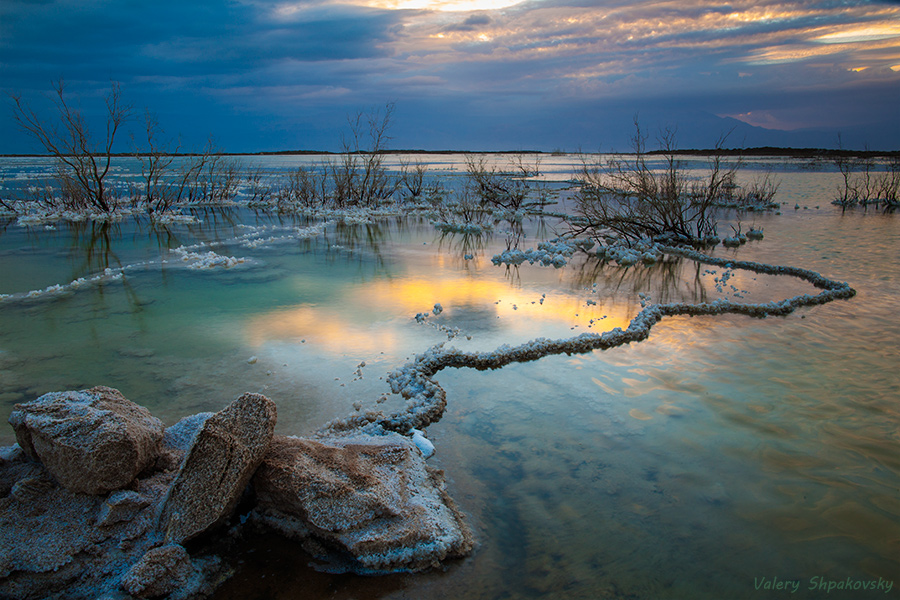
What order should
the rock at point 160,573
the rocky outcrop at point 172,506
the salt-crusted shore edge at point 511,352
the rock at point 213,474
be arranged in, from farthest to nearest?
the salt-crusted shore edge at point 511,352 < the rock at point 213,474 < the rocky outcrop at point 172,506 < the rock at point 160,573

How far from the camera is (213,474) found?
8.87 ft

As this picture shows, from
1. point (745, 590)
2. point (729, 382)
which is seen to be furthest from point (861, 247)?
point (745, 590)

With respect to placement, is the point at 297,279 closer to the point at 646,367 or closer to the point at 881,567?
the point at 646,367

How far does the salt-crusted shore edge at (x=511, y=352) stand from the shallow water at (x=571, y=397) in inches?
6.9

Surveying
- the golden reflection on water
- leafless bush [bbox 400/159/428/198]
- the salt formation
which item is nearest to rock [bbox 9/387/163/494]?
the golden reflection on water

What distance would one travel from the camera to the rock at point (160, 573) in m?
2.35

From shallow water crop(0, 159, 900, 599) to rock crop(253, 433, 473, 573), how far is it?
5.1 inches

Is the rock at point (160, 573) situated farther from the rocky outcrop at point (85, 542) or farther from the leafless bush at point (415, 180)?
the leafless bush at point (415, 180)

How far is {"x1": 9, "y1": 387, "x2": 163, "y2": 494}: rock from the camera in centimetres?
273

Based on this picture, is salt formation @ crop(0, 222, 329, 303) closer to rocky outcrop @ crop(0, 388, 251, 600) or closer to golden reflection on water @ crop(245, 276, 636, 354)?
golden reflection on water @ crop(245, 276, 636, 354)

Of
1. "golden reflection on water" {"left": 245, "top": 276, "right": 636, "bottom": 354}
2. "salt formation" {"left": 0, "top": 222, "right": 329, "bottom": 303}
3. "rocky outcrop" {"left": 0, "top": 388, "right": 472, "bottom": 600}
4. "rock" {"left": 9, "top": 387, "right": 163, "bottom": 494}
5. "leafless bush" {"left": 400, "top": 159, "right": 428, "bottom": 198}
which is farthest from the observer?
"leafless bush" {"left": 400, "top": 159, "right": 428, "bottom": 198}

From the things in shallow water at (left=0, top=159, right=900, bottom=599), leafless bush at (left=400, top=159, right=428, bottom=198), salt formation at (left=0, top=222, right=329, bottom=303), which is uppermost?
leafless bush at (left=400, top=159, right=428, bottom=198)

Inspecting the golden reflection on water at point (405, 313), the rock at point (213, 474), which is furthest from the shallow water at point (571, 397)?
the rock at point (213, 474)

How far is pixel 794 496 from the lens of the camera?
3.26 metres
